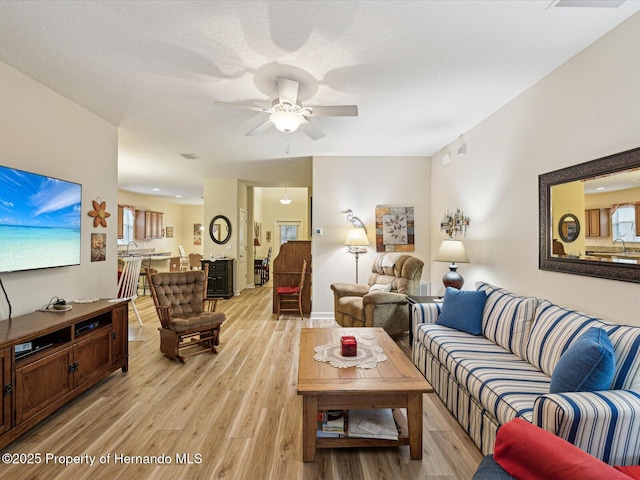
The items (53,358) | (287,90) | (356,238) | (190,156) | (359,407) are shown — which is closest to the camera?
(359,407)

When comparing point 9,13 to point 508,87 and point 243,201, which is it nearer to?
point 508,87

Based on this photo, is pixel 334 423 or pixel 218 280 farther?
pixel 218 280

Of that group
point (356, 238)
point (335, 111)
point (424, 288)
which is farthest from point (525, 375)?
point (424, 288)

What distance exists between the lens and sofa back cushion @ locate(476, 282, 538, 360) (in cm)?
239

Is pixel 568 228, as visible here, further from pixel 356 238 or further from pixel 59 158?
pixel 59 158

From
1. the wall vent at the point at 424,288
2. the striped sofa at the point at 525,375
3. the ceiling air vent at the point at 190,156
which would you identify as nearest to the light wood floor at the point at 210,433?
the striped sofa at the point at 525,375

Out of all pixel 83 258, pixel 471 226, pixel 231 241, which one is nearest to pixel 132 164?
pixel 231 241

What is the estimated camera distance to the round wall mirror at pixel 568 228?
7.82 ft

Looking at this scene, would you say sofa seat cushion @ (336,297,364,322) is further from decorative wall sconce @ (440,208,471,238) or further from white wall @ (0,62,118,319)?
white wall @ (0,62,118,319)

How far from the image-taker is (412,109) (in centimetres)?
339

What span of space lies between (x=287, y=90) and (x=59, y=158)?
2256 millimetres

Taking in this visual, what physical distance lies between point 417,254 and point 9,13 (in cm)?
518

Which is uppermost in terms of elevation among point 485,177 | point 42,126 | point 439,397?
point 42,126

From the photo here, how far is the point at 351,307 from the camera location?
4301 millimetres
